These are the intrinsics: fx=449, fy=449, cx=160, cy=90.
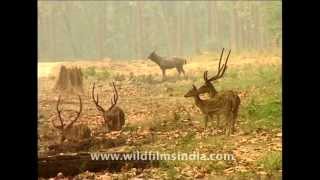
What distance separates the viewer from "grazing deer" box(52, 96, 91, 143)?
216 cm

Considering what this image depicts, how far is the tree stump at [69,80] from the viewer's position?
7.06 feet

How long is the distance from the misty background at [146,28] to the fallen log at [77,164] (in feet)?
1.57

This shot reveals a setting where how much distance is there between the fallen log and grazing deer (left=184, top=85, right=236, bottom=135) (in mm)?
350

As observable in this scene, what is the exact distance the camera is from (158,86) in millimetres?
2146

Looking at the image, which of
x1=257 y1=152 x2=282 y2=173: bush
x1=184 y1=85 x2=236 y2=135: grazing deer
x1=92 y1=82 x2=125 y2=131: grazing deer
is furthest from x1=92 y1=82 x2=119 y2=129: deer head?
x1=257 y1=152 x2=282 y2=173: bush

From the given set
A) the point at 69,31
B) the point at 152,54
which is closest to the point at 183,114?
the point at 152,54

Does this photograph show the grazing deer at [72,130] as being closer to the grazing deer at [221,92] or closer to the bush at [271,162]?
the grazing deer at [221,92]

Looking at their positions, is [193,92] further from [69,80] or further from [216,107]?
[69,80]

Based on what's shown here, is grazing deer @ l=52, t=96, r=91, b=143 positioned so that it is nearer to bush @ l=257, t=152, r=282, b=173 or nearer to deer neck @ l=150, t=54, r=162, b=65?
deer neck @ l=150, t=54, r=162, b=65
